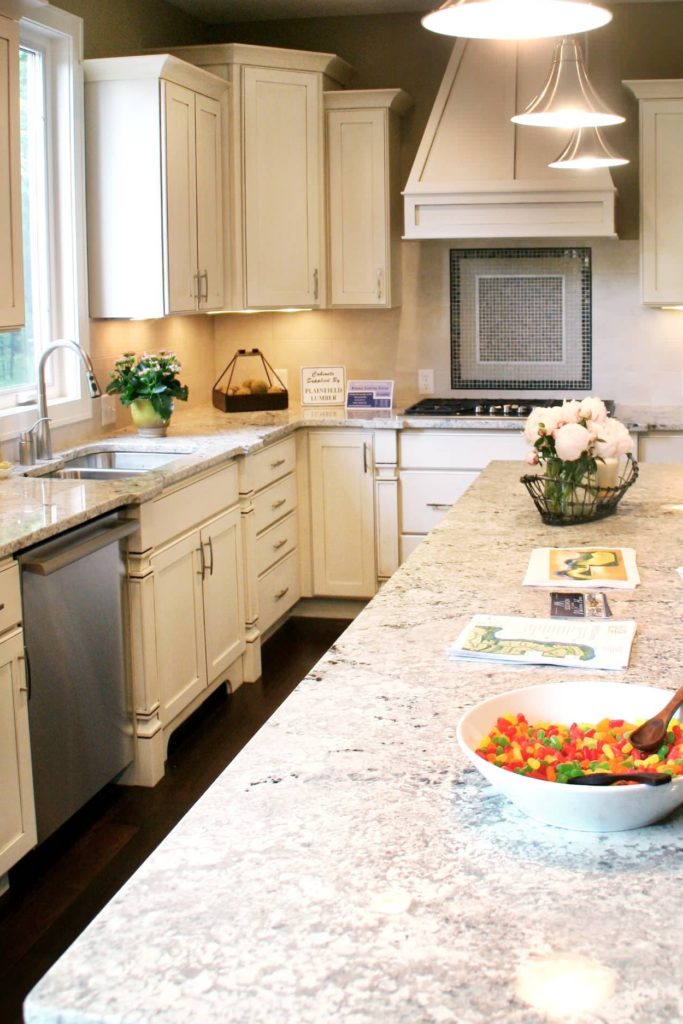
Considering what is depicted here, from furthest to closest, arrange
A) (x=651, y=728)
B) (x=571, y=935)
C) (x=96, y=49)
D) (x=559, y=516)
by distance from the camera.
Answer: (x=96, y=49)
(x=559, y=516)
(x=651, y=728)
(x=571, y=935)

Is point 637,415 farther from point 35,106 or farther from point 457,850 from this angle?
point 457,850

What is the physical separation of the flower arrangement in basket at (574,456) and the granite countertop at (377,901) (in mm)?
1133

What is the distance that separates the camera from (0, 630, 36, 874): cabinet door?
107 inches

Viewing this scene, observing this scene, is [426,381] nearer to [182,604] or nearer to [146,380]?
[146,380]

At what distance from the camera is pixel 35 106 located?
4.20 m

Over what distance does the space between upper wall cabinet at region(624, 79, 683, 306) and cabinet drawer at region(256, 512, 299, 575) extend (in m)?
1.77

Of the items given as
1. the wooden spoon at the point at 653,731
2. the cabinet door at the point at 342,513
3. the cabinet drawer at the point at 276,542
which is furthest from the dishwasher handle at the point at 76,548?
the cabinet door at the point at 342,513

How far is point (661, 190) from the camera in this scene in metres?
4.99

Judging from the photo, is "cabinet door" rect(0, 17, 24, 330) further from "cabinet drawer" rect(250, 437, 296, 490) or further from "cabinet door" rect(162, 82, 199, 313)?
"cabinet drawer" rect(250, 437, 296, 490)

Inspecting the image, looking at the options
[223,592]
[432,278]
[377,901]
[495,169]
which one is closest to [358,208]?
[432,278]

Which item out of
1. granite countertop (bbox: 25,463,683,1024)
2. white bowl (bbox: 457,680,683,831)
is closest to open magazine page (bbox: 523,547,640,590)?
granite countertop (bbox: 25,463,683,1024)

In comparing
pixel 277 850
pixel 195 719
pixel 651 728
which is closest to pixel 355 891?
pixel 277 850

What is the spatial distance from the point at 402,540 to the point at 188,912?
163 inches

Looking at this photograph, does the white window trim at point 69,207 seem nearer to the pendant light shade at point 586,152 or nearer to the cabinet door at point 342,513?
the cabinet door at point 342,513
